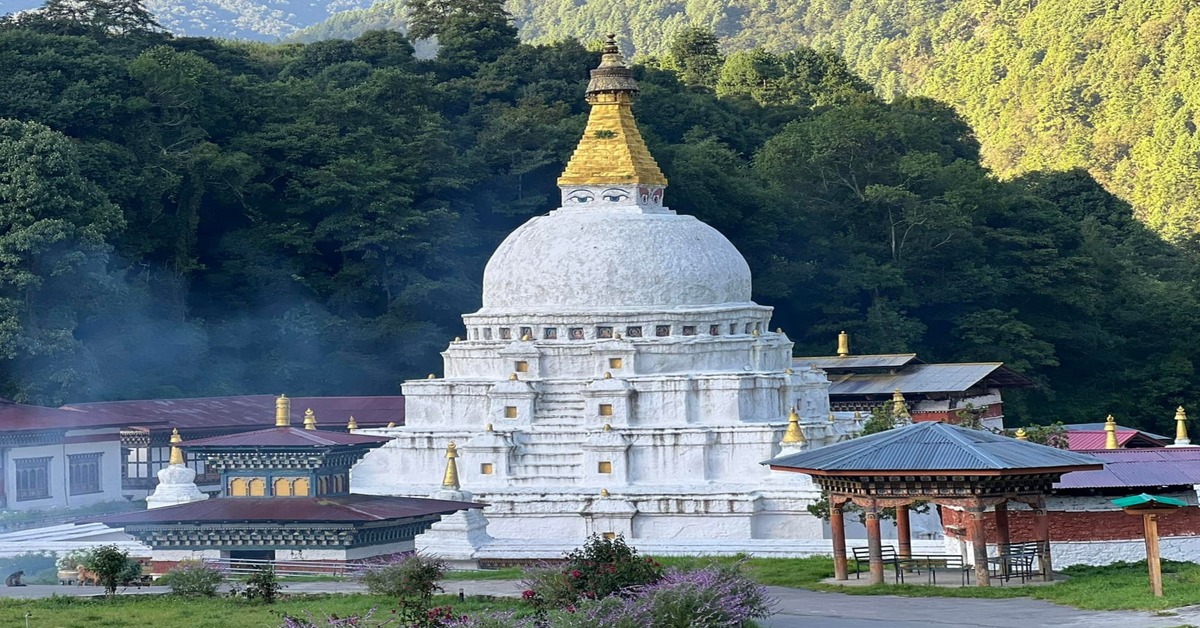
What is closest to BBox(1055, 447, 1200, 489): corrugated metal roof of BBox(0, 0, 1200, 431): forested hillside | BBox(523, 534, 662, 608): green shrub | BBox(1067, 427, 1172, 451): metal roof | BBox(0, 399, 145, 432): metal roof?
BBox(1067, 427, 1172, 451): metal roof

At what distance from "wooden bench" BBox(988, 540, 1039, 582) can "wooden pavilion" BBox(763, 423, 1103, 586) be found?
210 millimetres

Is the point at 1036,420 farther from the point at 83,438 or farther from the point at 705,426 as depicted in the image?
the point at 83,438

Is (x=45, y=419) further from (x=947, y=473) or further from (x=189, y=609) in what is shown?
(x=947, y=473)

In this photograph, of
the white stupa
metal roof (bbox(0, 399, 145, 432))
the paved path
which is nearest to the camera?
the paved path

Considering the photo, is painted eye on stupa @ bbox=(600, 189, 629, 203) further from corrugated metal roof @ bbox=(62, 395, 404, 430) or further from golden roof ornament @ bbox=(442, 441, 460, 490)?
golden roof ornament @ bbox=(442, 441, 460, 490)

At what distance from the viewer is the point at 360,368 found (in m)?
70.6

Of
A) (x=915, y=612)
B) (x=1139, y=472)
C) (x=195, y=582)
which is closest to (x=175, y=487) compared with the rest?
(x=195, y=582)

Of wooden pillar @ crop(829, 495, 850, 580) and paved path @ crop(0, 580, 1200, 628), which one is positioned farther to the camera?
wooden pillar @ crop(829, 495, 850, 580)

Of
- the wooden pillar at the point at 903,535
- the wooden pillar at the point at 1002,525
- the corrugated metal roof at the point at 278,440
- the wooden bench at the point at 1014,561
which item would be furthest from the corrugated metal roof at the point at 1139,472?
the corrugated metal roof at the point at 278,440

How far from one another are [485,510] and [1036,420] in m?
31.9

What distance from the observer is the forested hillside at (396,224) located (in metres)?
64.3

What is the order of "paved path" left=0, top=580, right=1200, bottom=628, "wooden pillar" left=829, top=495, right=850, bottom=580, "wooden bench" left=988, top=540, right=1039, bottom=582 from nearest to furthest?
"paved path" left=0, top=580, right=1200, bottom=628 → "wooden bench" left=988, top=540, right=1039, bottom=582 → "wooden pillar" left=829, top=495, right=850, bottom=580

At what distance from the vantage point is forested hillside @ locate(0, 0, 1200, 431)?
211 ft

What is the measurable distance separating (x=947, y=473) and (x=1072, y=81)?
10485cm
